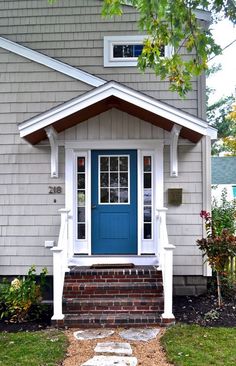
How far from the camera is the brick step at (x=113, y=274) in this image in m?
5.76

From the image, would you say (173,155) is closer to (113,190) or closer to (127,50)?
(113,190)

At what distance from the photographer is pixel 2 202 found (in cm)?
661

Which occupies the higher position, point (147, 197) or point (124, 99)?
point (124, 99)

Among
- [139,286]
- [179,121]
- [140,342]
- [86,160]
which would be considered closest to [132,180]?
[86,160]

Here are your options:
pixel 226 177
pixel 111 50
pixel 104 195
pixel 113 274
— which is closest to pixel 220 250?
pixel 113 274

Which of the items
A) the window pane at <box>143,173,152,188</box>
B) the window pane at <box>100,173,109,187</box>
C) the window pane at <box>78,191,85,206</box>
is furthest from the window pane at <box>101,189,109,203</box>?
the window pane at <box>143,173,152,188</box>

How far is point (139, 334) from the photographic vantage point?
15.9 feet

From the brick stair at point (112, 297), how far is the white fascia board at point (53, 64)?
128 inches

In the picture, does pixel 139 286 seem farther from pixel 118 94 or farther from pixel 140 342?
pixel 118 94

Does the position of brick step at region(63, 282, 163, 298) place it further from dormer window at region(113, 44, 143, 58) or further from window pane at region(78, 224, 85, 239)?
dormer window at region(113, 44, 143, 58)

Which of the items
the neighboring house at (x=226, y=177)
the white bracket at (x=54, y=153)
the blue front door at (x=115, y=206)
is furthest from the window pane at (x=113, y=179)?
the neighboring house at (x=226, y=177)

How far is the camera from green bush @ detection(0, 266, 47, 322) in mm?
5469

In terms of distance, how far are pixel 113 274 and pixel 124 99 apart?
2661mm

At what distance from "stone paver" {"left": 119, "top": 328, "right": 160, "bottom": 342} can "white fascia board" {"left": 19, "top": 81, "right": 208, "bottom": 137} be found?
115 inches
